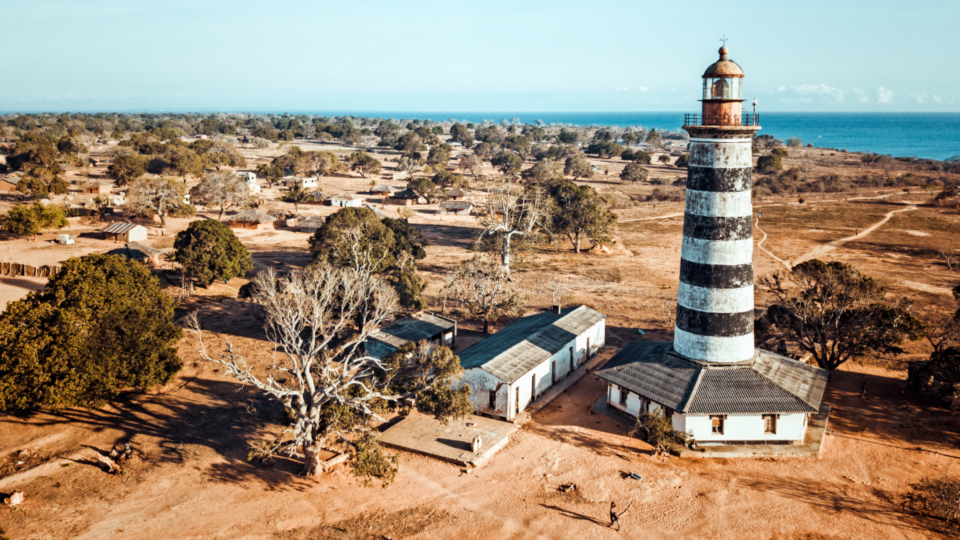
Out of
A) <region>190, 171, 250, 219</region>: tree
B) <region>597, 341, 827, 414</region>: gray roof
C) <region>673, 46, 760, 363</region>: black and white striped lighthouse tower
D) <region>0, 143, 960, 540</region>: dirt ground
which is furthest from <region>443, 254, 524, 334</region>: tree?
<region>190, 171, 250, 219</region>: tree

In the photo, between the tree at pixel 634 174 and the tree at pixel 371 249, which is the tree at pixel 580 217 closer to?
the tree at pixel 371 249

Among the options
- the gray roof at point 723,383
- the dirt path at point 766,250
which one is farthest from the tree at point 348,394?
the dirt path at point 766,250

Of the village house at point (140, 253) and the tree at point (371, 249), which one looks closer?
the tree at point (371, 249)

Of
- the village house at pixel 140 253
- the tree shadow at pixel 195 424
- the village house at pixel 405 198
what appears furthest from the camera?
the village house at pixel 405 198

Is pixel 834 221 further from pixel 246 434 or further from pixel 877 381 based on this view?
pixel 246 434

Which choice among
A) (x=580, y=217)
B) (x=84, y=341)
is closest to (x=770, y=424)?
(x=84, y=341)

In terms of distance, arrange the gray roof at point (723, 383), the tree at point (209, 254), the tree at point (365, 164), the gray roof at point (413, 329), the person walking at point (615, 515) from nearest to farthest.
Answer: the person walking at point (615, 515)
the gray roof at point (723, 383)
the gray roof at point (413, 329)
the tree at point (209, 254)
the tree at point (365, 164)

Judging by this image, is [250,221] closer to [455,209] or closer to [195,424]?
[455,209]
